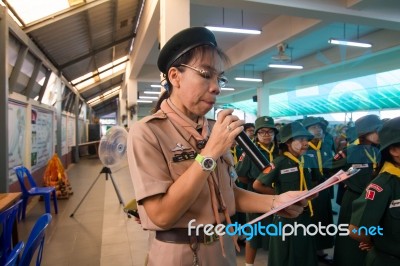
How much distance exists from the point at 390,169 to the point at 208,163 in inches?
50.7

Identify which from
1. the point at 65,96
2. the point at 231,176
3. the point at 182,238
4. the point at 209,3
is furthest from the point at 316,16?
the point at 65,96

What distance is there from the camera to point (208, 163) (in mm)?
732

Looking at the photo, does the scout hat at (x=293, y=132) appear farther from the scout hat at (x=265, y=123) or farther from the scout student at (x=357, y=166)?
the scout hat at (x=265, y=123)

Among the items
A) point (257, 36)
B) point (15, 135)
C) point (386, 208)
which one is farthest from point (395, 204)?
point (257, 36)

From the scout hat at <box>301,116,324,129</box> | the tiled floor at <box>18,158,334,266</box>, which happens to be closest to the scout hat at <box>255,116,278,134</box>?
the scout hat at <box>301,116,324,129</box>

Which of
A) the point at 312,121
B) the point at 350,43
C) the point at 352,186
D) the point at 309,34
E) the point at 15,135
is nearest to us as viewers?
the point at 352,186

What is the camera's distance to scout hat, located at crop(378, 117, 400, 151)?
1.50 metres

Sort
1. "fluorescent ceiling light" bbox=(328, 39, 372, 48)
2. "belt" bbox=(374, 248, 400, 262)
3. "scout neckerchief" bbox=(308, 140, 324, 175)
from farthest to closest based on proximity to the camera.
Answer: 1. "fluorescent ceiling light" bbox=(328, 39, 372, 48)
2. "scout neckerchief" bbox=(308, 140, 324, 175)
3. "belt" bbox=(374, 248, 400, 262)

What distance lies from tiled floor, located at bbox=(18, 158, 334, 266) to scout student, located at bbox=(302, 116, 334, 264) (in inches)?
24.4

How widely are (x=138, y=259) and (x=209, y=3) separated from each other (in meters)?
3.23

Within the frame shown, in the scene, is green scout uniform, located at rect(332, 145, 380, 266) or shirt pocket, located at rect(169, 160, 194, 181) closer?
shirt pocket, located at rect(169, 160, 194, 181)

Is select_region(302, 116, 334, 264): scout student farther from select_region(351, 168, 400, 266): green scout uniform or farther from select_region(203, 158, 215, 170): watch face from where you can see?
select_region(203, 158, 215, 170): watch face

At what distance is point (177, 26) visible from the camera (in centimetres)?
326

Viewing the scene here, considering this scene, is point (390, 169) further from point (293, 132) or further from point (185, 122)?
point (185, 122)
